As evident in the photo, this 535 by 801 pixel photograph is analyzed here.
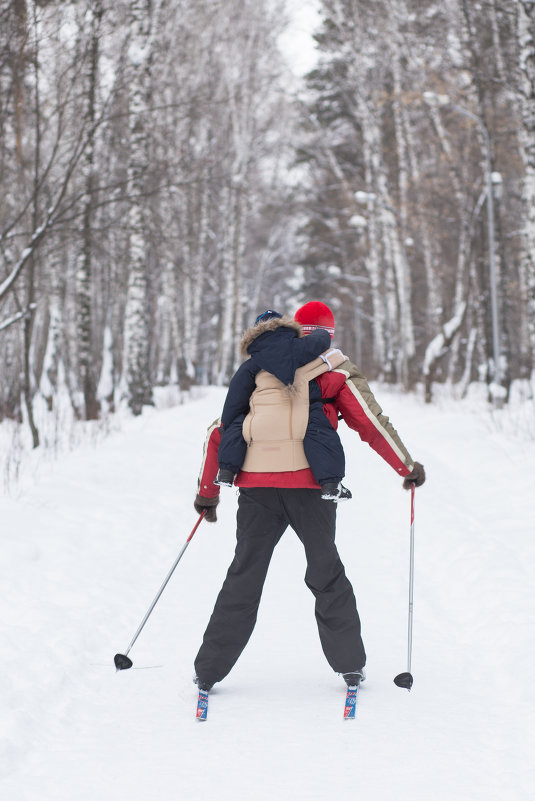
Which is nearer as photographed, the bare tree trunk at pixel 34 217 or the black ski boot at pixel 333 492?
the black ski boot at pixel 333 492

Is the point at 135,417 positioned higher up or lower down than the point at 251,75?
lower down

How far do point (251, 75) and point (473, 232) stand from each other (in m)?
11.6

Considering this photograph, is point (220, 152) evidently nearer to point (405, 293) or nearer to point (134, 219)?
point (405, 293)

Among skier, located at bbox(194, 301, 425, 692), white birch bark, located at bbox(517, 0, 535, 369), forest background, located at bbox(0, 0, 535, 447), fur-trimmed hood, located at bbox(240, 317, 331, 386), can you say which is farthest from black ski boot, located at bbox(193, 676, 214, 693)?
white birch bark, located at bbox(517, 0, 535, 369)

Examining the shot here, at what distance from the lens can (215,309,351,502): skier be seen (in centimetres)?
341

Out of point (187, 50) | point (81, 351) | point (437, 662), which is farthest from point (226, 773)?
point (187, 50)

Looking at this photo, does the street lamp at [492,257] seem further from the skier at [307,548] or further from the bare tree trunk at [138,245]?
the skier at [307,548]

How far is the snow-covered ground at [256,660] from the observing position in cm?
290

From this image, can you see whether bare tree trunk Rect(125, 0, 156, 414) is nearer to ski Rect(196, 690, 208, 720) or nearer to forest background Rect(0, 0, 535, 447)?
forest background Rect(0, 0, 535, 447)

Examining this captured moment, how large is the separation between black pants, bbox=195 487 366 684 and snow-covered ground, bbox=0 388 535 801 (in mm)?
263

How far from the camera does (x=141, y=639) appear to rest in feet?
15.0

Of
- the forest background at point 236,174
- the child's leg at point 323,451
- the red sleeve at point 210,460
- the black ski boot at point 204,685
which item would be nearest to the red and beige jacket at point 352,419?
the red sleeve at point 210,460

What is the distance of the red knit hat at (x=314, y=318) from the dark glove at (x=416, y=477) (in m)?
0.77

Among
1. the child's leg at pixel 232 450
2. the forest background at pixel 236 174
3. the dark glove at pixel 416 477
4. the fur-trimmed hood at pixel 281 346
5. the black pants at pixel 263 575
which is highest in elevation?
the forest background at pixel 236 174
